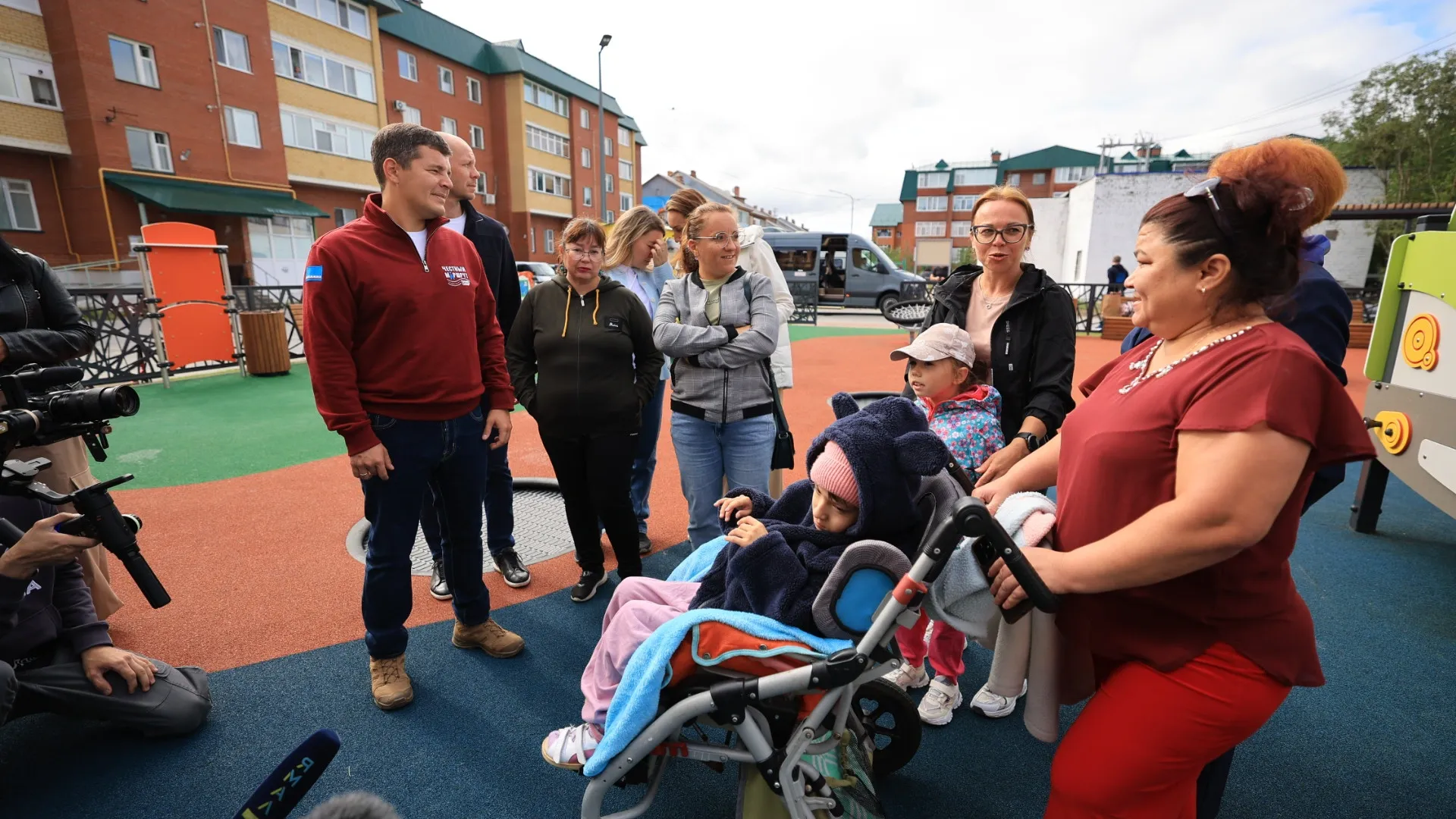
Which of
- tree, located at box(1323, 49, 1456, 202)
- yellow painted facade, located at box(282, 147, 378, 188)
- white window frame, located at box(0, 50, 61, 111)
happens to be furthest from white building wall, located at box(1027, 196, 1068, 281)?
white window frame, located at box(0, 50, 61, 111)

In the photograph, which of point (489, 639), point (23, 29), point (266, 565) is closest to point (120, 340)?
point (266, 565)

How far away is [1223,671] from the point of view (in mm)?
1337

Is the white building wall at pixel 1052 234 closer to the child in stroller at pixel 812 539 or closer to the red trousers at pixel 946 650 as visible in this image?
the red trousers at pixel 946 650

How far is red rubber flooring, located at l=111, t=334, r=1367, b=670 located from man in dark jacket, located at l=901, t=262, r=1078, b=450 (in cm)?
252

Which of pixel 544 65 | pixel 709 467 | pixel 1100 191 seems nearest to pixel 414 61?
pixel 544 65

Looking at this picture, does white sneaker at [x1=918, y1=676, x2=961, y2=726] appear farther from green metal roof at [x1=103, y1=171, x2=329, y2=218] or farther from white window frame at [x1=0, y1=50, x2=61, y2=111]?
white window frame at [x1=0, y1=50, x2=61, y2=111]

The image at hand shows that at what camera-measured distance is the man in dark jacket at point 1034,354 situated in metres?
2.54

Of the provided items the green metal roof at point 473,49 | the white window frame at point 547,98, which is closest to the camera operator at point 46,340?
the green metal roof at point 473,49

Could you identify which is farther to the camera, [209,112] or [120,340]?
[209,112]

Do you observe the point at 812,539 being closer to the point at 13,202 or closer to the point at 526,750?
the point at 526,750

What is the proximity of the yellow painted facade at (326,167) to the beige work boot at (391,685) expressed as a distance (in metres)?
24.7

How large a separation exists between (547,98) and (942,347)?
1499 inches

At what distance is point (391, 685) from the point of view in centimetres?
272

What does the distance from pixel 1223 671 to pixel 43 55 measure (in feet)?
89.6
